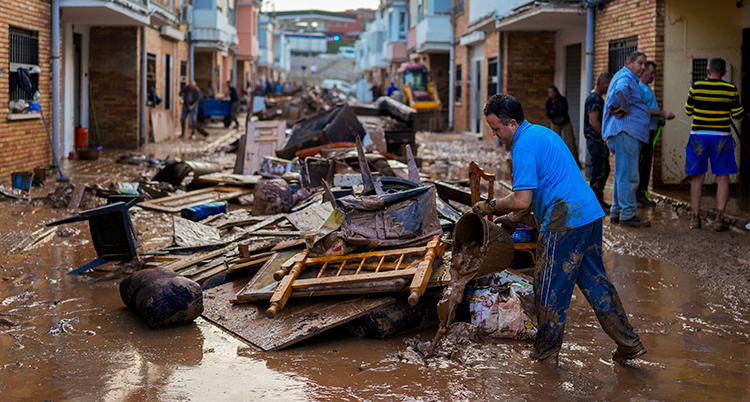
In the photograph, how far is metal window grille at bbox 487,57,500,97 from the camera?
850 inches

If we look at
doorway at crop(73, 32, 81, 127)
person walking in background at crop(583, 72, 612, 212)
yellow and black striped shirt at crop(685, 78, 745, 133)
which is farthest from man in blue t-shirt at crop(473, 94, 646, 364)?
doorway at crop(73, 32, 81, 127)

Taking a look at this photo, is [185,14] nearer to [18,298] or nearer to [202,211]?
[202,211]

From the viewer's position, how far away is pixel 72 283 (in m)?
6.41

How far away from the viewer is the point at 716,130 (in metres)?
8.31

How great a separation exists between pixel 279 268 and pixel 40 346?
178 cm

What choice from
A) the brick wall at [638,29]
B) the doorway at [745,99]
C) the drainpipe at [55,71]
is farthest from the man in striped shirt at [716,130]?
the drainpipe at [55,71]

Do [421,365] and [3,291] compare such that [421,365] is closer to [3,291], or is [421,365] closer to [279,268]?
[279,268]

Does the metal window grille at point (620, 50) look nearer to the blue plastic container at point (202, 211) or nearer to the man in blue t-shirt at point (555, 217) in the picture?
the blue plastic container at point (202, 211)

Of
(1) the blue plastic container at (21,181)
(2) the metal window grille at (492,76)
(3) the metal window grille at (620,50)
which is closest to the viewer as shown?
(1) the blue plastic container at (21,181)

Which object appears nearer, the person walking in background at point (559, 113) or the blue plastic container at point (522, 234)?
the blue plastic container at point (522, 234)

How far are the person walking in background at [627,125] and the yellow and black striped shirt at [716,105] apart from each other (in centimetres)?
56

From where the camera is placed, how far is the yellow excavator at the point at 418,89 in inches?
1182

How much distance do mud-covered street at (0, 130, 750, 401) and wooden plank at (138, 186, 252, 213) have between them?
3377mm

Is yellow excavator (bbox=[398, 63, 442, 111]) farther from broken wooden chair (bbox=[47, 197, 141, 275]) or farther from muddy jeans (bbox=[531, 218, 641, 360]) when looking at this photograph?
muddy jeans (bbox=[531, 218, 641, 360])
